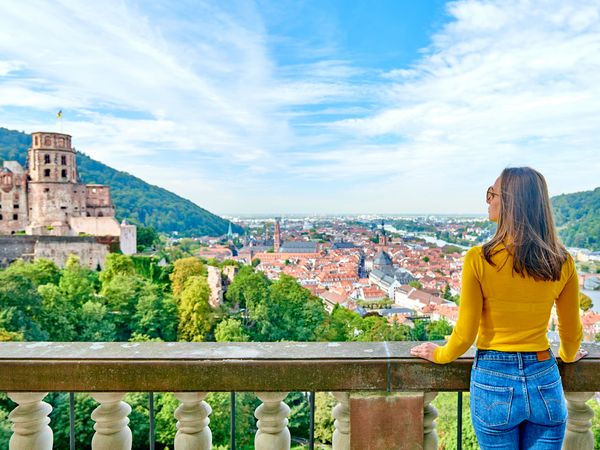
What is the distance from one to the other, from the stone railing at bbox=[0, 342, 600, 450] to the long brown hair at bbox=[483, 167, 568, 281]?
0.48m

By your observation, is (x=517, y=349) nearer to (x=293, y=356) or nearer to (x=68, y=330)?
(x=293, y=356)

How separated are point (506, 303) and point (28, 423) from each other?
1.87 meters

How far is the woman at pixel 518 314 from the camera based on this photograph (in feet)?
5.57

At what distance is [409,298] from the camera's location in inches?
2382

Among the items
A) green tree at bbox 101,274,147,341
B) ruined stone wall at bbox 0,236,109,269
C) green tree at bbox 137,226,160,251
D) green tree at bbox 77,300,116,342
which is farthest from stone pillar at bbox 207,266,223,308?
green tree at bbox 77,300,116,342

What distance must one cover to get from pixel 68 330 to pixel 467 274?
27.8 metres

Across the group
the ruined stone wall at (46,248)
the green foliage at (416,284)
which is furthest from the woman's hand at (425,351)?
the green foliage at (416,284)

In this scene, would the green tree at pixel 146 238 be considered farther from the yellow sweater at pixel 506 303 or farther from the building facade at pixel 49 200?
the yellow sweater at pixel 506 303

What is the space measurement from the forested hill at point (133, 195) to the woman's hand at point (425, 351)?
71524mm

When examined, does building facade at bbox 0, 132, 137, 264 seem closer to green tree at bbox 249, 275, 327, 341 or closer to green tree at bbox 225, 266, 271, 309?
green tree at bbox 225, 266, 271, 309

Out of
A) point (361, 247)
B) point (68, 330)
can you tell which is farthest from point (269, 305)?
point (361, 247)

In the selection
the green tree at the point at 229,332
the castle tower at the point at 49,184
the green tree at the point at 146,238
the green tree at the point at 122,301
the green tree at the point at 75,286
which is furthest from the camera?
the green tree at the point at 146,238

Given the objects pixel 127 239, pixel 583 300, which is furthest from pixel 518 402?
pixel 127 239

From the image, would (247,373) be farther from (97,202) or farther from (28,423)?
(97,202)
